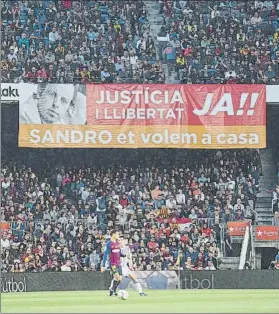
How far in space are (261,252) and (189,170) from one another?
4618 millimetres

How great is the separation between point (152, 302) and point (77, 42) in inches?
722

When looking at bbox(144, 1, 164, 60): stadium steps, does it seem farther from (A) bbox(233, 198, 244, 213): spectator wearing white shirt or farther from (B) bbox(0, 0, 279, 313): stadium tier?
(A) bbox(233, 198, 244, 213): spectator wearing white shirt

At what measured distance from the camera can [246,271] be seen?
3159 cm

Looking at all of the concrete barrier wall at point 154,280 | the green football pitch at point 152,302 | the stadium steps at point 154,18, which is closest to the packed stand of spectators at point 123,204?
the concrete barrier wall at point 154,280

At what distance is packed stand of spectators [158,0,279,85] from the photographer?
127 ft

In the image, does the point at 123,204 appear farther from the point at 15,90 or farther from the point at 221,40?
the point at 221,40

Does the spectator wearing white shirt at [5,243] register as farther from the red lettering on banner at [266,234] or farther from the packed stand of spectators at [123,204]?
the red lettering on banner at [266,234]

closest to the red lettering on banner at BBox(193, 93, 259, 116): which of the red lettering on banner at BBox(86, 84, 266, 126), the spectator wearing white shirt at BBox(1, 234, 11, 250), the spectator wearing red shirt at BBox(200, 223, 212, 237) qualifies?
the red lettering on banner at BBox(86, 84, 266, 126)

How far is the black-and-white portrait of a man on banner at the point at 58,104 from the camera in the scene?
3634cm

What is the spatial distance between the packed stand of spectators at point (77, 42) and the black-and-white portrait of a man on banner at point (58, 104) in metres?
0.82

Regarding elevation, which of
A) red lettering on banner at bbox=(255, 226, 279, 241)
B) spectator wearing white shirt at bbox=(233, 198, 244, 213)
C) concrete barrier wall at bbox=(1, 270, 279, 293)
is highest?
spectator wearing white shirt at bbox=(233, 198, 244, 213)

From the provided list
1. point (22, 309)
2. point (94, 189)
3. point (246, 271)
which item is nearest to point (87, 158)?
point (94, 189)

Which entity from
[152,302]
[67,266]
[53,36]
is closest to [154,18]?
[53,36]

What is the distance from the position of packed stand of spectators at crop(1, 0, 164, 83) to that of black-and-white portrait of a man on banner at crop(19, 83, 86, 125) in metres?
0.82
